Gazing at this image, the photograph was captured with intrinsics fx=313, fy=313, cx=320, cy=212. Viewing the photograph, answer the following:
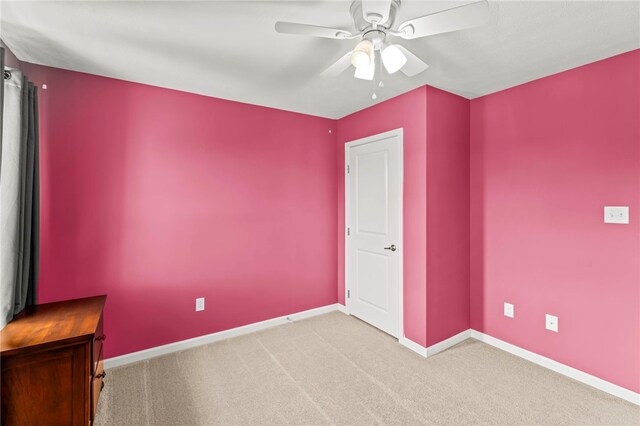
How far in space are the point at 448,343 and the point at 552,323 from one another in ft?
2.74

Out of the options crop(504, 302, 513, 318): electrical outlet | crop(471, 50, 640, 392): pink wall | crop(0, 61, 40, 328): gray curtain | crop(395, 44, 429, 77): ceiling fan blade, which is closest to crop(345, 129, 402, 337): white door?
crop(471, 50, 640, 392): pink wall

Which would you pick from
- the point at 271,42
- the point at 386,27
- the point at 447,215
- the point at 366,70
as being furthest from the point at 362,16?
the point at 447,215

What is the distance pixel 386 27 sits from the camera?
62.2 inches

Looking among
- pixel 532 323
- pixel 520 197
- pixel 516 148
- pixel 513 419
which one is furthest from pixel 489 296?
pixel 516 148

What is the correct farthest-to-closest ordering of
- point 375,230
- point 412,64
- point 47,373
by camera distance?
point 375,230
point 412,64
point 47,373

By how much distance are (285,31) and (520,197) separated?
2377 mm

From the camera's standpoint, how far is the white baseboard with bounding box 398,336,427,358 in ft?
8.92

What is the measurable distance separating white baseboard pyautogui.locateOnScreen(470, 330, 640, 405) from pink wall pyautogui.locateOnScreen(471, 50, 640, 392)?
0.04m

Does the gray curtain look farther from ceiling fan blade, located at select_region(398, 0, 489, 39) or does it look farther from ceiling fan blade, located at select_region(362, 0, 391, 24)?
ceiling fan blade, located at select_region(398, 0, 489, 39)

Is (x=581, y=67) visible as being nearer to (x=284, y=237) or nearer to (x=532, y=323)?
(x=532, y=323)

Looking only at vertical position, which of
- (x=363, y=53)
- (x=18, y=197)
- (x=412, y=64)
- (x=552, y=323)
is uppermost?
(x=412, y=64)

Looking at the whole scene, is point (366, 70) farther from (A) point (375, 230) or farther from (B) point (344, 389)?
(B) point (344, 389)

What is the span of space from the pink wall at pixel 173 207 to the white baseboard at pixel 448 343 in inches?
54.5

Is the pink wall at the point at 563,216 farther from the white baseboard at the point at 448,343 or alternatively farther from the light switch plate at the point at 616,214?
the white baseboard at the point at 448,343
